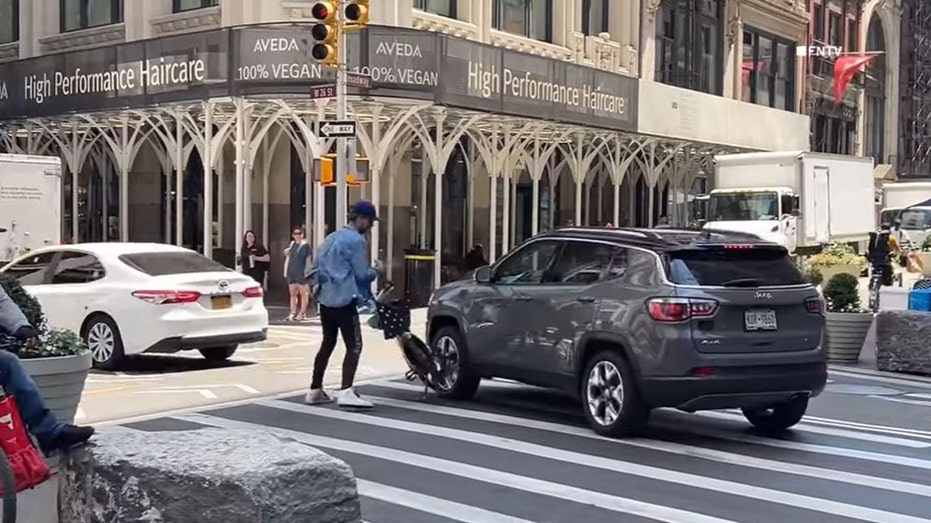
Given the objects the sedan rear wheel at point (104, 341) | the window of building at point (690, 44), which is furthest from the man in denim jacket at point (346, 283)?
the window of building at point (690, 44)

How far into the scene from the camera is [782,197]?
30.3 meters

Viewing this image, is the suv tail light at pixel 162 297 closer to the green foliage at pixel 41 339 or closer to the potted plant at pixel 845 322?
the green foliage at pixel 41 339

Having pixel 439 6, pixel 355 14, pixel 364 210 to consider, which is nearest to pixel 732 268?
pixel 364 210

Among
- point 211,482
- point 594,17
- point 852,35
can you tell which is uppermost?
point 852,35

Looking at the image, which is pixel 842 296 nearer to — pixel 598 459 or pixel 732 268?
pixel 732 268

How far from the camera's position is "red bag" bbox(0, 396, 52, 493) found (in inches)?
223

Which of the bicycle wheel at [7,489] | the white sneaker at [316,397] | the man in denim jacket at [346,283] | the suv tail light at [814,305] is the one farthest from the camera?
the white sneaker at [316,397]

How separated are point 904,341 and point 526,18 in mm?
16910

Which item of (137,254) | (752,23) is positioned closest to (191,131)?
(137,254)

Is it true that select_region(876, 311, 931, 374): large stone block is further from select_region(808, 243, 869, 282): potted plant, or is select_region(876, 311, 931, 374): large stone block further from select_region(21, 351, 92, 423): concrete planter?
select_region(21, 351, 92, 423): concrete planter

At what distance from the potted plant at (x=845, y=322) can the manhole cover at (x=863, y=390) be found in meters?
1.99

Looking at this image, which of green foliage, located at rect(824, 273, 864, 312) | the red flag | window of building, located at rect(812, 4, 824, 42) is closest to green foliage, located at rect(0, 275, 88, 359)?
green foliage, located at rect(824, 273, 864, 312)

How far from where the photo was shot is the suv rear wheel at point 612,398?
9508mm

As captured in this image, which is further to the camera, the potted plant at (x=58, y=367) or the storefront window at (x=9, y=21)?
the storefront window at (x=9, y=21)
